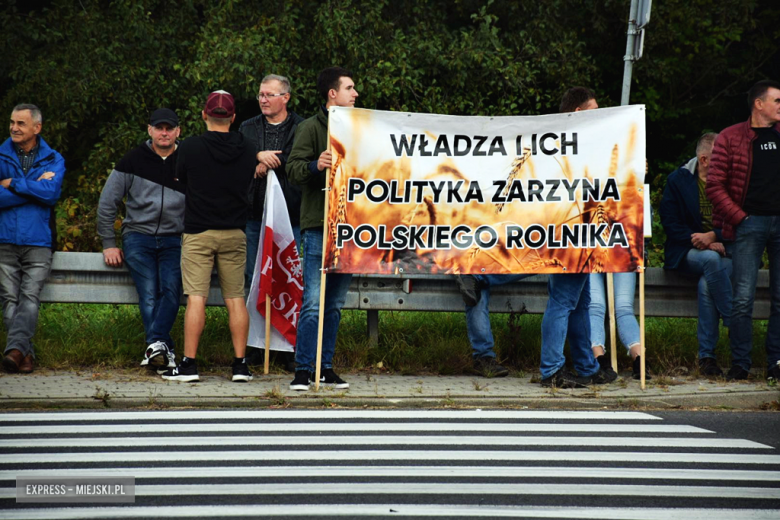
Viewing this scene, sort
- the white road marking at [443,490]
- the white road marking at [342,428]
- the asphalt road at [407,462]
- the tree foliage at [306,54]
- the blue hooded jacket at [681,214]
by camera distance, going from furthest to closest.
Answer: the tree foliage at [306,54] → the blue hooded jacket at [681,214] → the white road marking at [342,428] → the white road marking at [443,490] → the asphalt road at [407,462]

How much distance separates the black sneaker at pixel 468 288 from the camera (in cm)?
862

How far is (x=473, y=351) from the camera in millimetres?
8820

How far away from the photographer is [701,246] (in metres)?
9.12

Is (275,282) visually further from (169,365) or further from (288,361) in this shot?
(169,365)

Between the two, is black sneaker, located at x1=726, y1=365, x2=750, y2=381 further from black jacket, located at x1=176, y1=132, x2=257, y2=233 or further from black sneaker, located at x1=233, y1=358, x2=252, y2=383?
black jacket, located at x1=176, y1=132, x2=257, y2=233

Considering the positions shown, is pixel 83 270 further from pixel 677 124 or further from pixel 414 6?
pixel 677 124

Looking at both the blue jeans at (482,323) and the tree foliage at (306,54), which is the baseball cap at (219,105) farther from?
the tree foliage at (306,54)

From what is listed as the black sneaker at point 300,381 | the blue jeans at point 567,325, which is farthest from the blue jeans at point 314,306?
the blue jeans at point 567,325

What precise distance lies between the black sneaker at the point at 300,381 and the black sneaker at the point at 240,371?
48 centimetres

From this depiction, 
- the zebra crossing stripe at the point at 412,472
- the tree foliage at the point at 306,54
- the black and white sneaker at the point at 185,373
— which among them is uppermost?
the tree foliage at the point at 306,54

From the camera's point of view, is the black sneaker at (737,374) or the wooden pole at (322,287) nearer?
the wooden pole at (322,287)

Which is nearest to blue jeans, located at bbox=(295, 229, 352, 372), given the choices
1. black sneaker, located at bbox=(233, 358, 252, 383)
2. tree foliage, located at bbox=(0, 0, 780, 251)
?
black sneaker, located at bbox=(233, 358, 252, 383)

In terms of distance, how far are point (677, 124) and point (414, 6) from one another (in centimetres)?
617

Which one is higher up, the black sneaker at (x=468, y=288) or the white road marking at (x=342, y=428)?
the black sneaker at (x=468, y=288)
